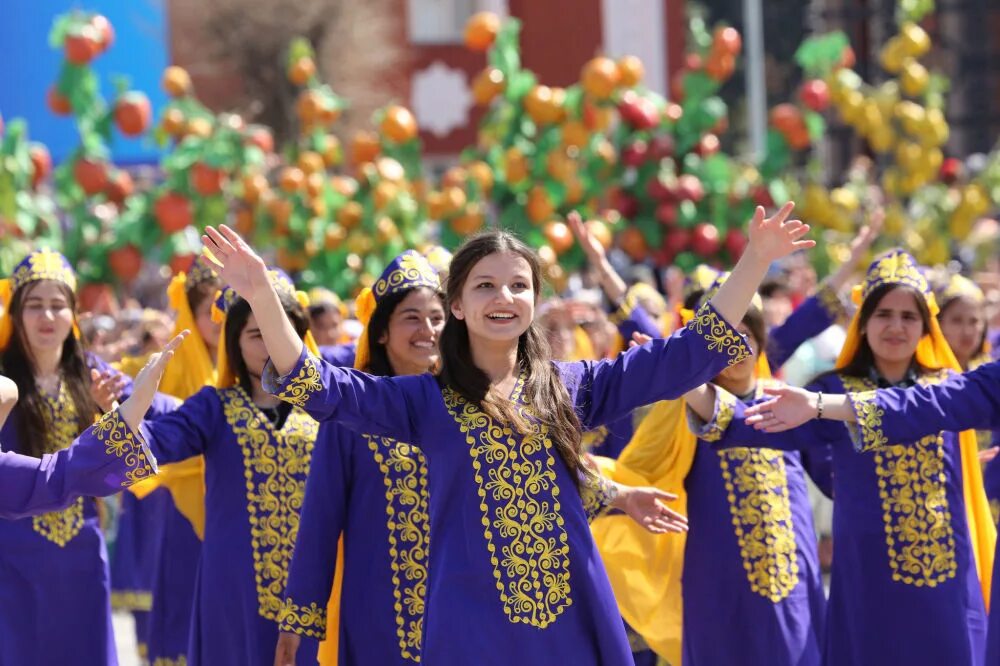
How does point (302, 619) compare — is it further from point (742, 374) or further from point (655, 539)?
point (655, 539)

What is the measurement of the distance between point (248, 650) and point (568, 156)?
25.2 ft

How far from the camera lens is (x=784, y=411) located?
13.3 feet

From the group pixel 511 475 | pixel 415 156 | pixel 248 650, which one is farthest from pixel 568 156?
pixel 511 475

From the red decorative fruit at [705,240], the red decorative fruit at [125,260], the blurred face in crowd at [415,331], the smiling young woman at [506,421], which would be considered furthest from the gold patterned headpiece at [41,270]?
the red decorative fruit at [705,240]

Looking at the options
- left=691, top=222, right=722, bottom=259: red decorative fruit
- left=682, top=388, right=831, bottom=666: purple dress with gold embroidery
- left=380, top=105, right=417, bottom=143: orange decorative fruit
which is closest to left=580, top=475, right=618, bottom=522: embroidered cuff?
left=682, top=388, right=831, bottom=666: purple dress with gold embroidery

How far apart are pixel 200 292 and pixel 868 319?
2315 mm

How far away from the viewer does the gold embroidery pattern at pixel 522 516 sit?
3445mm

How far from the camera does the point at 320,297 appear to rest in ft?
24.0

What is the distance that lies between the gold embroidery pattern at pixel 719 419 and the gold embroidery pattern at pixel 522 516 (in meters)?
1.14

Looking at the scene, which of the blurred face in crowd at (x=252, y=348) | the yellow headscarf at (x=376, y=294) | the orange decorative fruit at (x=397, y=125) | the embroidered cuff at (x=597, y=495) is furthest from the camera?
the orange decorative fruit at (x=397, y=125)

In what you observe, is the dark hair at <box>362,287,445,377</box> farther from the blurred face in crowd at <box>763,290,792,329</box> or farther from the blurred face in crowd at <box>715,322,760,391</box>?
the blurred face in crowd at <box>763,290,792,329</box>

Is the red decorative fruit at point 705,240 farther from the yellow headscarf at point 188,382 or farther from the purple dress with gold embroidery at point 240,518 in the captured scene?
the purple dress with gold embroidery at point 240,518

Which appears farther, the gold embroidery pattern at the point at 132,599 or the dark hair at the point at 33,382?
the gold embroidery pattern at the point at 132,599

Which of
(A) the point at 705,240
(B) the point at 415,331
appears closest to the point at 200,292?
(B) the point at 415,331
